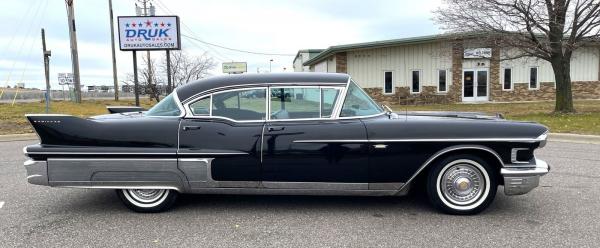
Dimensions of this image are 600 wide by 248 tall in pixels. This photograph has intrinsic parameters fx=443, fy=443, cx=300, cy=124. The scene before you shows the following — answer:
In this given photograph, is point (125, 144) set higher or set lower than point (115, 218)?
higher

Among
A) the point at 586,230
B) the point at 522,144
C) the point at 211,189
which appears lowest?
the point at 586,230

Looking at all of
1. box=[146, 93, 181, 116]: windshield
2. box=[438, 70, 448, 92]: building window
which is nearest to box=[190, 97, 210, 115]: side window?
box=[146, 93, 181, 116]: windshield

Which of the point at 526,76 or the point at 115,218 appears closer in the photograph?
the point at 115,218

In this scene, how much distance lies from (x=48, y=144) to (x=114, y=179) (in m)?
0.71

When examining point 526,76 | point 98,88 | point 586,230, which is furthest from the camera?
point 98,88

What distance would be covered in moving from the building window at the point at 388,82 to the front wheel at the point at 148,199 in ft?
70.3

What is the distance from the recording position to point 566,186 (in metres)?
5.51

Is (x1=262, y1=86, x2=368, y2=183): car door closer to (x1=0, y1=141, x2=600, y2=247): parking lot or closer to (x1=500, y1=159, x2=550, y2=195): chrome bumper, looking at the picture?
(x1=0, y1=141, x2=600, y2=247): parking lot

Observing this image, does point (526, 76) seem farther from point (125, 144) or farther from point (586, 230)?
point (125, 144)

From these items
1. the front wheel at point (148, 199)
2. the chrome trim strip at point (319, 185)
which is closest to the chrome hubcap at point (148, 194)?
the front wheel at point (148, 199)

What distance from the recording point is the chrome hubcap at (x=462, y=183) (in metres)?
4.32

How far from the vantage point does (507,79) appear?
24641 millimetres

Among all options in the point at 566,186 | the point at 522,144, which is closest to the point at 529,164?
the point at 522,144

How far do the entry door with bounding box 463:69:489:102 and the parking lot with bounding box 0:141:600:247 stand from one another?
65.8ft
